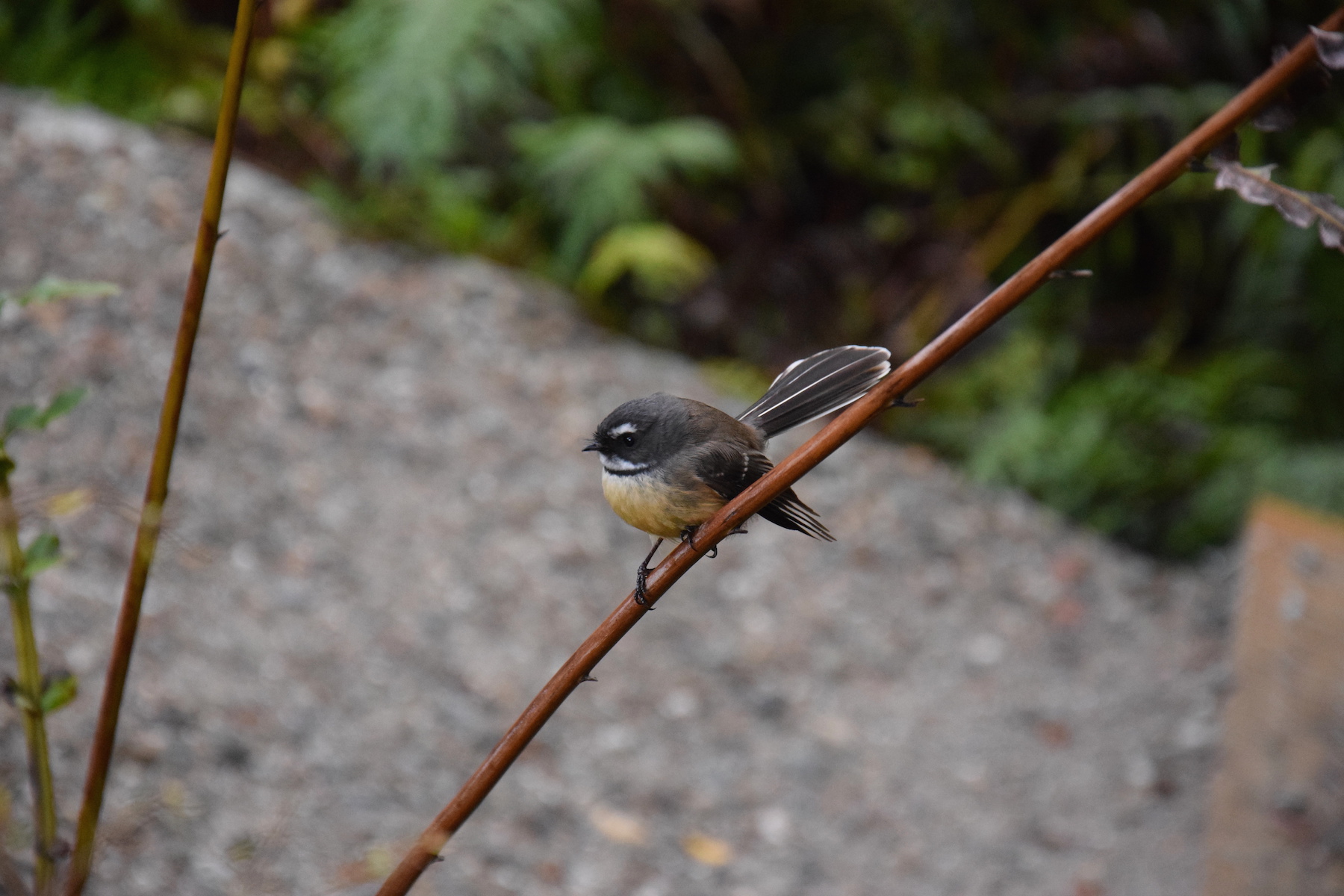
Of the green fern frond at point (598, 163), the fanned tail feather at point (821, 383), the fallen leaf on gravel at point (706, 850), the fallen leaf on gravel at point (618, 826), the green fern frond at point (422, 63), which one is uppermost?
the fanned tail feather at point (821, 383)

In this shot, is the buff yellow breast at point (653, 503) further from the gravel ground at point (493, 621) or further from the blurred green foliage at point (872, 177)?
the blurred green foliage at point (872, 177)

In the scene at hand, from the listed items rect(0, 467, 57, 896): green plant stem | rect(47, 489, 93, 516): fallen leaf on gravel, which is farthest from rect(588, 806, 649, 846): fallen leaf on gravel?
rect(47, 489, 93, 516): fallen leaf on gravel

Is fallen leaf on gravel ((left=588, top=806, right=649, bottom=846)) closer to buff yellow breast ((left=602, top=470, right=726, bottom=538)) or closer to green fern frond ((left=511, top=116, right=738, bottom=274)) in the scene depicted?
buff yellow breast ((left=602, top=470, right=726, bottom=538))

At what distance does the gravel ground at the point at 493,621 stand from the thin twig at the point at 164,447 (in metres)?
1.33

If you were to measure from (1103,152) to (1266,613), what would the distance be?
3456mm

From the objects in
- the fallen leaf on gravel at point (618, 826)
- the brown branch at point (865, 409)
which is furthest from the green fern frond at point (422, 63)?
the brown branch at point (865, 409)

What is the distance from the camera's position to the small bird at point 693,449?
5.45 ft

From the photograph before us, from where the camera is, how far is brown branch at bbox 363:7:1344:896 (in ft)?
3.15

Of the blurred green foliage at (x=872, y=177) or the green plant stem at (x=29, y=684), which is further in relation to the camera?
the blurred green foliage at (x=872, y=177)

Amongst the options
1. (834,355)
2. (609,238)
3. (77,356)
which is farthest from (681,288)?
(834,355)

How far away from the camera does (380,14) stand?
19.3 feet

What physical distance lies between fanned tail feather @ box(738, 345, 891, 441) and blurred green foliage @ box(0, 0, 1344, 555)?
3.90m

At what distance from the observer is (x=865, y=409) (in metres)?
1.08

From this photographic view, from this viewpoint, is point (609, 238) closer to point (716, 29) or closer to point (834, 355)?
point (716, 29)
